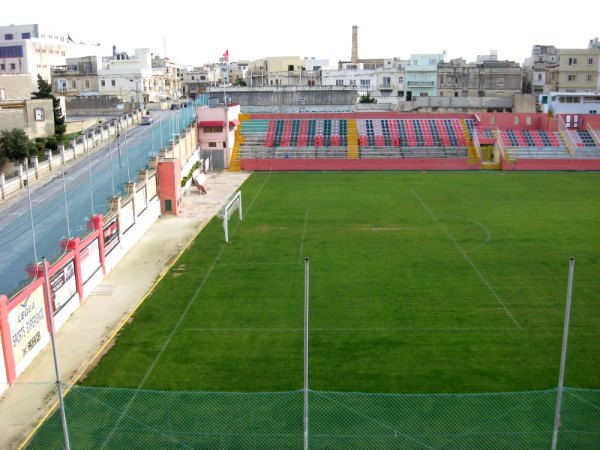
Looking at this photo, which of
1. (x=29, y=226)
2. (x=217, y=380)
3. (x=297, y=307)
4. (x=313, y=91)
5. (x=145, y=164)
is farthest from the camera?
(x=313, y=91)

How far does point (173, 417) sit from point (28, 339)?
5596 millimetres

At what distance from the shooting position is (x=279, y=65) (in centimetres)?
10769

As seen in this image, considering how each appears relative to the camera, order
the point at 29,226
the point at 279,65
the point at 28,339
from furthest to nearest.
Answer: the point at 279,65
the point at 29,226
the point at 28,339

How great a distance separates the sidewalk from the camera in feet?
46.0

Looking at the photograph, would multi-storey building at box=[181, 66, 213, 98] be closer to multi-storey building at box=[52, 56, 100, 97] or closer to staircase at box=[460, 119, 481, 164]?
multi-storey building at box=[52, 56, 100, 97]

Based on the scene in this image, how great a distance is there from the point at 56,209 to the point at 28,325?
9.11 m

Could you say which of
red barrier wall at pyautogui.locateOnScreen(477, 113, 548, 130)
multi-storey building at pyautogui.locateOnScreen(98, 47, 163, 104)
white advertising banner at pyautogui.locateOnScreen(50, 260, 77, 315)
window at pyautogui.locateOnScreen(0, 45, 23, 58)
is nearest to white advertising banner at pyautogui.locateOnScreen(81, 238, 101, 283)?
white advertising banner at pyautogui.locateOnScreen(50, 260, 77, 315)

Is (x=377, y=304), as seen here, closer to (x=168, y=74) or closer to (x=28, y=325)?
(x=28, y=325)

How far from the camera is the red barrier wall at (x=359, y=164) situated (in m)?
49.6

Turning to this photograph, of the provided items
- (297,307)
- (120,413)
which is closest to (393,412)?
(120,413)

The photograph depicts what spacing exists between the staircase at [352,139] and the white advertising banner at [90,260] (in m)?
31.0

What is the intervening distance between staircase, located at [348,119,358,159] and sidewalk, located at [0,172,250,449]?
19.1 meters

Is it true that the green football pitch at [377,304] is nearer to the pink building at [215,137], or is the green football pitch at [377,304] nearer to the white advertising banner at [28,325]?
the white advertising banner at [28,325]

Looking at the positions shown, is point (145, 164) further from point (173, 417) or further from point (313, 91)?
point (313, 91)
